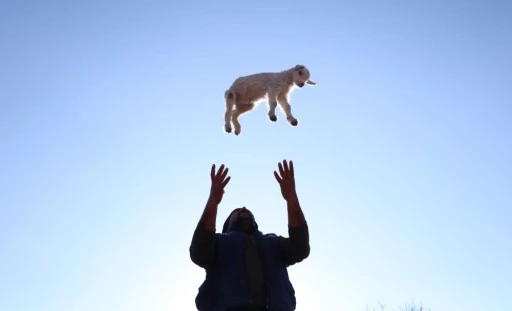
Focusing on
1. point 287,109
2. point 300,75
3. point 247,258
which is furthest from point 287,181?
point 300,75

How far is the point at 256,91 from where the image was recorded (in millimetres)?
6445

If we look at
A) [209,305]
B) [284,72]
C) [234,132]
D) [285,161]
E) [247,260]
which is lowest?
[209,305]

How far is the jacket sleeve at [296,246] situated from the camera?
11.8 feet

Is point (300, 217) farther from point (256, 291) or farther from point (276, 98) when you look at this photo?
point (276, 98)

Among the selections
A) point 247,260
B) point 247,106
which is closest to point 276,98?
point 247,106

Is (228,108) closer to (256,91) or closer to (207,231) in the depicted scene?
(256,91)

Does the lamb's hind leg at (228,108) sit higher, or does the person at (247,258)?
the lamb's hind leg at (228,108)

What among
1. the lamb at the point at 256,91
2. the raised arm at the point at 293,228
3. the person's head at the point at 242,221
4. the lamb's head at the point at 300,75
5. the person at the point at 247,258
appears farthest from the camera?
the lamb's head at the point at 300,75

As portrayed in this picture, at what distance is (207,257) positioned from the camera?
353 cm

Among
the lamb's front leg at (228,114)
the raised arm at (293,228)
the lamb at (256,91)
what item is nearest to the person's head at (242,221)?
the raised arm at (293,228)

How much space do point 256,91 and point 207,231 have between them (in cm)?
326

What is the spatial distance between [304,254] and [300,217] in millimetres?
271

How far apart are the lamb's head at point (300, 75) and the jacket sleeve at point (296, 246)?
3.29m

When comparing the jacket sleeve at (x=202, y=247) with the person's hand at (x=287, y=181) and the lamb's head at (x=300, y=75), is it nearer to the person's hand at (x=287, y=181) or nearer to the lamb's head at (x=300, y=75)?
the person's hand at (x=287, y=181)
